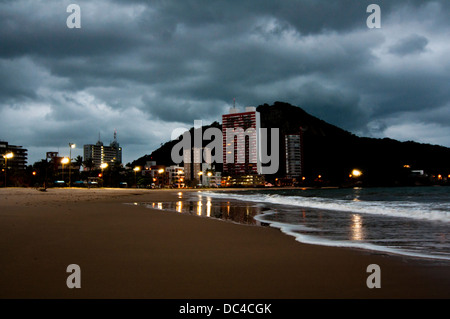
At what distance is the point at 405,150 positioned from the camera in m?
199

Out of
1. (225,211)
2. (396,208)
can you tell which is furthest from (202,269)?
(396,208)

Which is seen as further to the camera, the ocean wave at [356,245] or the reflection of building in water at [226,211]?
the reflection of building in water at [226,211]

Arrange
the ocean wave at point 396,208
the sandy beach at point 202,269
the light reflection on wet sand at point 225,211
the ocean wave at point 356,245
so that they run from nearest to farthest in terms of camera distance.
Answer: the sandy beach at point 202,269, the ocean wave at point 356,245, the light reflection on wet sand at point 225,211, the ocean wave at point 396,208

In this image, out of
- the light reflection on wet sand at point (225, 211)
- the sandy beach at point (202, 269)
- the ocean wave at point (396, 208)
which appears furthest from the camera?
the ocean wave at point (396, 208)

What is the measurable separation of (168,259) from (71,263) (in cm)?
175

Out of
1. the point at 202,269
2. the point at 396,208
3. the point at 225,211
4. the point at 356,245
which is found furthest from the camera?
the point at 396,208

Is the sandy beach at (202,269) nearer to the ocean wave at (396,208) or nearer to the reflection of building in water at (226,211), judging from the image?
the reflection of building in water at (226,211)

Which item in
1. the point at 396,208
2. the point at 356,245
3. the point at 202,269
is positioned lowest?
the point at 396,208

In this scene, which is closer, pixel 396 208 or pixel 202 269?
pixel 202 269

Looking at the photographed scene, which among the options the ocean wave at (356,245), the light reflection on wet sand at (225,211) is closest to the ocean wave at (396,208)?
the light reflection on wet sand at (225,211)

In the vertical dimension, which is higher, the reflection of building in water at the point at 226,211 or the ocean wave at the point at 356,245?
the ocean wave at the point at 356,245

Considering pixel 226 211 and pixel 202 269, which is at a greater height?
pixel 202 269

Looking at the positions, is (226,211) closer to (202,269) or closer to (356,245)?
(356,245)
